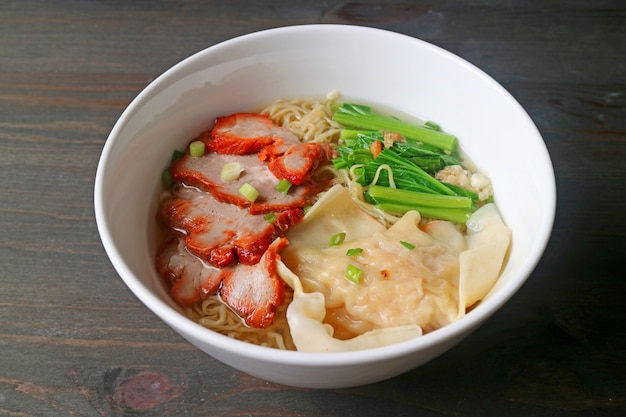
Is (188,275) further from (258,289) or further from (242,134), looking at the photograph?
(242,134)

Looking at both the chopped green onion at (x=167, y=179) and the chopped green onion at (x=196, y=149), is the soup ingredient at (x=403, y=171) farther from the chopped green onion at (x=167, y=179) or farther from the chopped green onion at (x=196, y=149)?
the chopped green onion at (x=167, y=179)

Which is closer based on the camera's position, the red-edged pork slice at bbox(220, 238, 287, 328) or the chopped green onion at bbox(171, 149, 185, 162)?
the red-edged pork slice at bbox(220, 238, 287, 328)

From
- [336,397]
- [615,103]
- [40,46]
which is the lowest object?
[336,397]

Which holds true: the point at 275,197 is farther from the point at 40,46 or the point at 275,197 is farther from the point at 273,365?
the point at 40,46

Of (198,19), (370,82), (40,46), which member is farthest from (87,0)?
(370,82)

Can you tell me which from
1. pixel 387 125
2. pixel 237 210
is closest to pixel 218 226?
pixel 237 210

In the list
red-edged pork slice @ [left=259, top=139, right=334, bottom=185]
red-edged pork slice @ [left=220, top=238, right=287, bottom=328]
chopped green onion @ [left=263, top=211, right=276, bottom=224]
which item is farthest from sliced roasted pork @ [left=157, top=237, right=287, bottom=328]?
red-edged pork slice @ [left=259, top=139, right=334, bottom=185]

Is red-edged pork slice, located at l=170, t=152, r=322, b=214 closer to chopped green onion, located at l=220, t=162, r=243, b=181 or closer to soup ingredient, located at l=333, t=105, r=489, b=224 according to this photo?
chopped green onion, located at l=220, t=162, r=243, b=181
